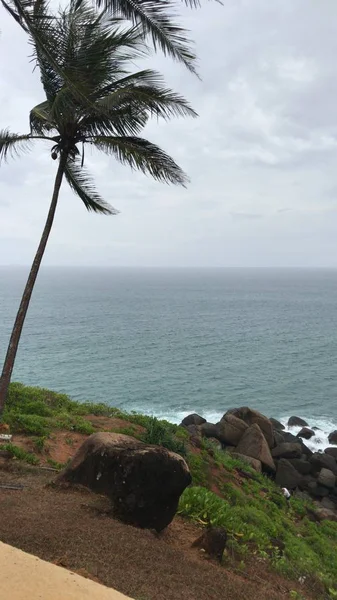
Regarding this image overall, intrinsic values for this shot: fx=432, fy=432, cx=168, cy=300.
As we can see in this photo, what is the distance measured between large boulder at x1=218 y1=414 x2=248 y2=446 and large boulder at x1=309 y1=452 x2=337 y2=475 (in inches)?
178

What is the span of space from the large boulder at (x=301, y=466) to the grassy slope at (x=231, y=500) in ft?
24.0

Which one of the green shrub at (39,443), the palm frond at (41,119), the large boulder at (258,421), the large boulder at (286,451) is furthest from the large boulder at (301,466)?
the palm frond at (41,119)

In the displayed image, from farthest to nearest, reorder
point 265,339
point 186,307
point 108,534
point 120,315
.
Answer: point 186,307 < point 120,315 < point 265,339 < point 108,534

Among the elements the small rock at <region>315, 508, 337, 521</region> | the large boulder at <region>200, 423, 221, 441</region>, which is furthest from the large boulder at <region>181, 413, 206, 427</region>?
the small rock at <region>315, 508, 337, 521</region>

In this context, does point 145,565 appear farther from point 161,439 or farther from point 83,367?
point 83,367

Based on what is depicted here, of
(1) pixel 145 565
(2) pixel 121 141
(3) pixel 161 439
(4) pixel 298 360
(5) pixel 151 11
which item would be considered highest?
(5) pixel 151 11

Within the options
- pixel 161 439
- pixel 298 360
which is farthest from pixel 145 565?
pixel 298 360

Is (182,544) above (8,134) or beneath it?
beneath

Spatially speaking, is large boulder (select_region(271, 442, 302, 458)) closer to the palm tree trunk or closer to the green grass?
the green grass

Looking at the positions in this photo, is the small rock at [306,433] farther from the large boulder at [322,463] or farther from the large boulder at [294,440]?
the large boulder at [322,463]

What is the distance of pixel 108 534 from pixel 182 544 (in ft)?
5.63

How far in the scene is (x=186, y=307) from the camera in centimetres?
10550

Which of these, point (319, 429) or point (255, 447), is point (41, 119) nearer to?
point (255, 447)

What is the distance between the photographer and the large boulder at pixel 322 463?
25.3 metres
